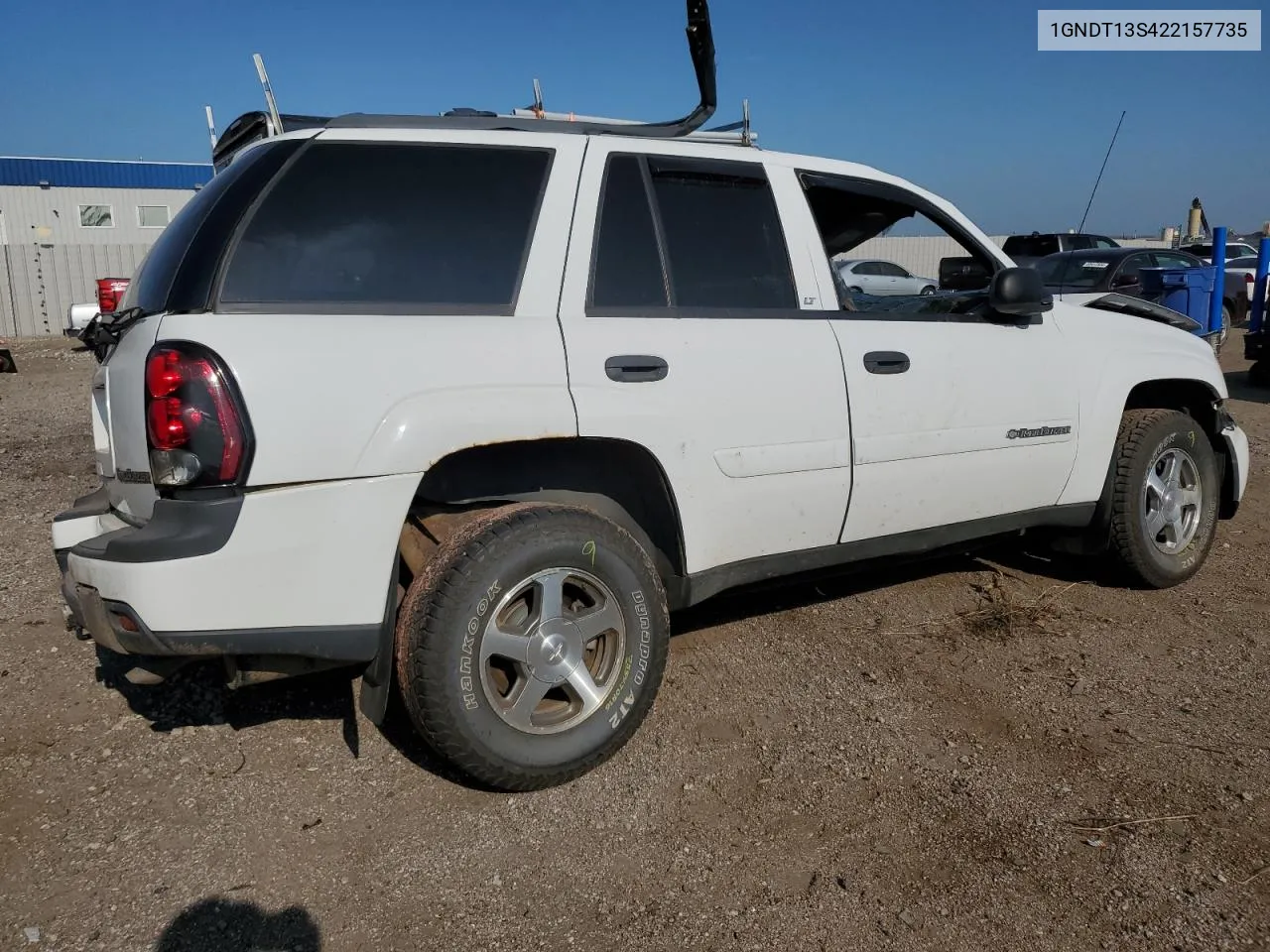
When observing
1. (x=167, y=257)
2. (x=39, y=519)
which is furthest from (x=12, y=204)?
(x=167, y=257)

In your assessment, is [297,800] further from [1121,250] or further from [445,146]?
[1121,250]

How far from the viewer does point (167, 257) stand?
2.93m

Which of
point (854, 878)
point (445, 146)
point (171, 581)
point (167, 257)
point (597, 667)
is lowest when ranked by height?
point (854, 878)

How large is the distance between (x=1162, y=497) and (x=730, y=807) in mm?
2966

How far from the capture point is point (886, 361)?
11.8 feet

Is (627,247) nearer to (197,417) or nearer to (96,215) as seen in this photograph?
(197,417)

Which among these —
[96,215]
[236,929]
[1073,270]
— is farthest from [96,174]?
[236,929]

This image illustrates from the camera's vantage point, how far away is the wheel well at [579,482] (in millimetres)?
3055

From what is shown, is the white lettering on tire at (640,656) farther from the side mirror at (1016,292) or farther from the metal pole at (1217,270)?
the metal pole at (1217,270)

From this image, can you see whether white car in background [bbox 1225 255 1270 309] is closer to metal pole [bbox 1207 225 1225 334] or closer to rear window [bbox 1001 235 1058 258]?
rear window [bbox 1001 235 1058 258]

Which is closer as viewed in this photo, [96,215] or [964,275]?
[964,275]

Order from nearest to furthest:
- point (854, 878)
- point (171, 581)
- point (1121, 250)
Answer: point (171, 581), point (854, 878), point (1121, 250)

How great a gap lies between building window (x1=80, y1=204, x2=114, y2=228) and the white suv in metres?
33.6

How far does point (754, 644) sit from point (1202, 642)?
74.0 inches
